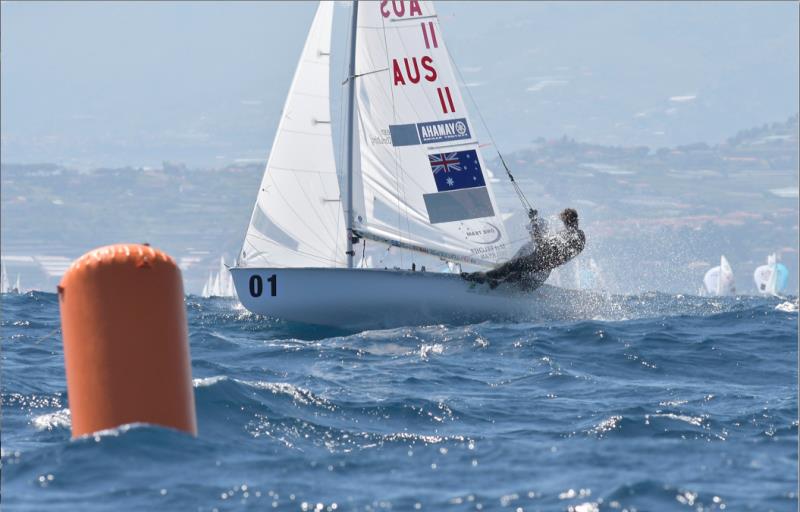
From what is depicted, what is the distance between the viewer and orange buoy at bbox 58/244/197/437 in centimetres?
970

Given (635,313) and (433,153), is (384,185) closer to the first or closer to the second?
(433,153)

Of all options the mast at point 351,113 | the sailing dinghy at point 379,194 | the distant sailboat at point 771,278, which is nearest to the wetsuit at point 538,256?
the sailing dinghy at point 379,194

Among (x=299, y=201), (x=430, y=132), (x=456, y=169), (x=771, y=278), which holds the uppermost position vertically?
(x=430, y=132)

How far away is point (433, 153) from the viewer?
2444cm

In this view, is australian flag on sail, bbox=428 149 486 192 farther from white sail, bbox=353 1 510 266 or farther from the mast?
the mast

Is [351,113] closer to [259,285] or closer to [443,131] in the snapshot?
[443,131]

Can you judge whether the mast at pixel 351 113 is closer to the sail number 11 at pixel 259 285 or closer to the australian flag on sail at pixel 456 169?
the australian flag on sail at pixel 456 169

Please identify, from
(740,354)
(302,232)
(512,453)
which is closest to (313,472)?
(512,453)

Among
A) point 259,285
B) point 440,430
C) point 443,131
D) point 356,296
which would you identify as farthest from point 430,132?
point 440,430

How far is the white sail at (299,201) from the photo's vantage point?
2342 centimetres

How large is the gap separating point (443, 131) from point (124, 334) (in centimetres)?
1530

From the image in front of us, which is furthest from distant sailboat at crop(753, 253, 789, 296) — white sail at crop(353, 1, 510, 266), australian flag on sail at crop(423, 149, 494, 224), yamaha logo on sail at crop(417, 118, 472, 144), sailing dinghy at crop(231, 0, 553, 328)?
sailing dinghy at crop(231, 0, 553, 328)

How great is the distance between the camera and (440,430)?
40.5 ft

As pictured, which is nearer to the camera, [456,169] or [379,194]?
[379,194]
